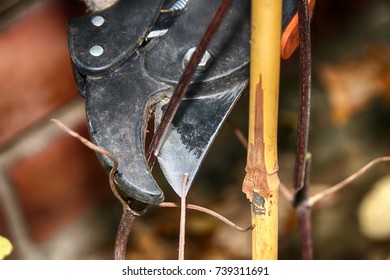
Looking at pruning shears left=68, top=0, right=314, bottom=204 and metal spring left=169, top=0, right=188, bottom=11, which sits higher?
metal spring left=169, top=0, right=188, bottom=11

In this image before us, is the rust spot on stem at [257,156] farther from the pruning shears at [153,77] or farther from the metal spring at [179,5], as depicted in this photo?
the metal spring at [179,5]

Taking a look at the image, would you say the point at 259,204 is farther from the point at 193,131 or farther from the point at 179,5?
the point at 179,5

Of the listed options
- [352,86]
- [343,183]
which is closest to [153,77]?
[343,183]

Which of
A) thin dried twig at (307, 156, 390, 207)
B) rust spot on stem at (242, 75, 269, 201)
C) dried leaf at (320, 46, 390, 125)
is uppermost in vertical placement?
rust spot on stem at (242, 75, 269, 201)

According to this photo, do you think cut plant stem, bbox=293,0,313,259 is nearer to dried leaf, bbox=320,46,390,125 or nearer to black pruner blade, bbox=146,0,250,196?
black pruner blade, bbox=146,0,250,196

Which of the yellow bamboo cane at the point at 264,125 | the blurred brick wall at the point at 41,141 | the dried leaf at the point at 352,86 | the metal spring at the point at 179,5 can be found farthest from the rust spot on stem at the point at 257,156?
the dried leaf at the point at 352,86

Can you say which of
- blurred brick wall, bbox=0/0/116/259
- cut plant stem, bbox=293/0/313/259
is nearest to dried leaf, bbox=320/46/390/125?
blurred brick wall, bbox=0/0/116/259
